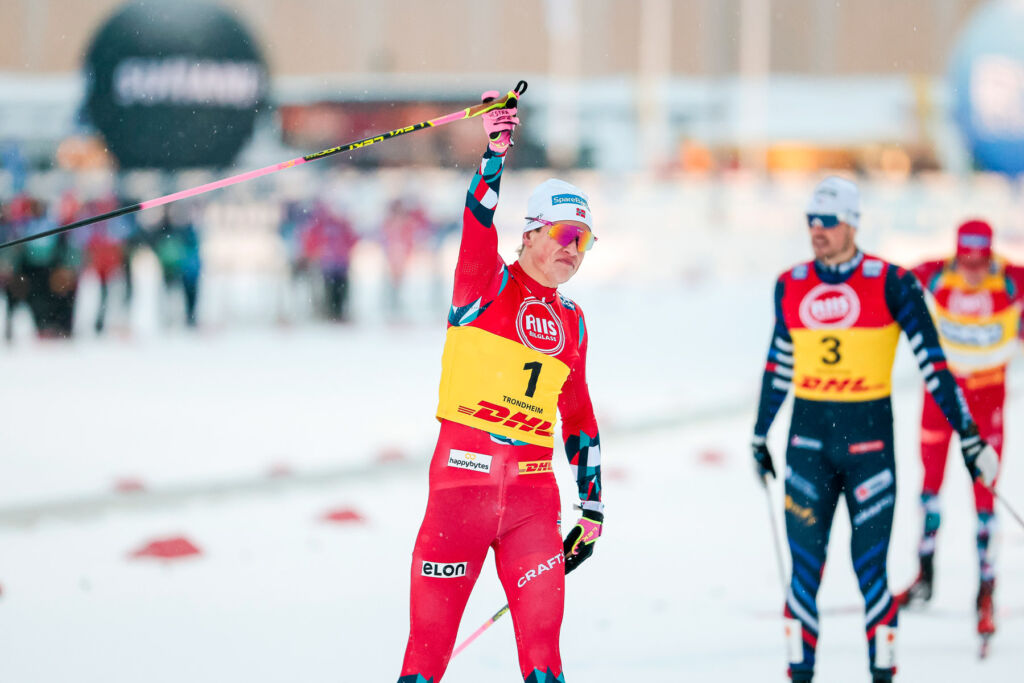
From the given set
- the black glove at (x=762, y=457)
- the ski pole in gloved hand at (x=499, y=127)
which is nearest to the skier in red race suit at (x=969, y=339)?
the black glove at (x=762, y=457)

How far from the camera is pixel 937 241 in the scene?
25406mm

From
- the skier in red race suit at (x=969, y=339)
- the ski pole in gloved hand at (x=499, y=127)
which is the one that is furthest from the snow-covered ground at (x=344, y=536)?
the ski pole in gloved hand at (x=499, y=127)

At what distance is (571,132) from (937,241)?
14.8 metres

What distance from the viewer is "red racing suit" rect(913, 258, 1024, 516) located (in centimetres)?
671

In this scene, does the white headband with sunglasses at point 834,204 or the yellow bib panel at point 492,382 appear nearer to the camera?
the yellow bib panel at point 492,382

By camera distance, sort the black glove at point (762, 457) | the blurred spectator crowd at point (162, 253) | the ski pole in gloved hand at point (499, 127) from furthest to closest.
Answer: the blurred spectator crowd at point (162, 253)
the black glove at point (762, 457)
the ski pole in gloved hand at point (499, 127)

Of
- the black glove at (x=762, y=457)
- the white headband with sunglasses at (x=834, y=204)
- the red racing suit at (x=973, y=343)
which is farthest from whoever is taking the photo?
the red racing suit at (x=973, y=343)

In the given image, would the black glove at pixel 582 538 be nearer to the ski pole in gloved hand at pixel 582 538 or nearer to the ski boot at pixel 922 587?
the ski pole in gloved hand at pixel 582 538

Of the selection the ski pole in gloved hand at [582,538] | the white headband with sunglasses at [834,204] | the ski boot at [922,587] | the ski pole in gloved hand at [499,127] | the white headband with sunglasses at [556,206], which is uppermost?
the ski pole in gloved hand at [499,127]

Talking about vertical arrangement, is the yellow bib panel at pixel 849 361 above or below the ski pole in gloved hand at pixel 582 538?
above

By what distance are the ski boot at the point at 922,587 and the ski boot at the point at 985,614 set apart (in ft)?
1.82

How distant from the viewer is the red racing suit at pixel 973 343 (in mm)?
6715

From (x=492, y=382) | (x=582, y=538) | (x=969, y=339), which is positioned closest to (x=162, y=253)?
(x=969, y=339)

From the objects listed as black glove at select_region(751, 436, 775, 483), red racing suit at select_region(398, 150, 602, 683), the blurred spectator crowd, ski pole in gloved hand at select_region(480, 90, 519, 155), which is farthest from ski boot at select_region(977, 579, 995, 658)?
the blurred spectator crowd
